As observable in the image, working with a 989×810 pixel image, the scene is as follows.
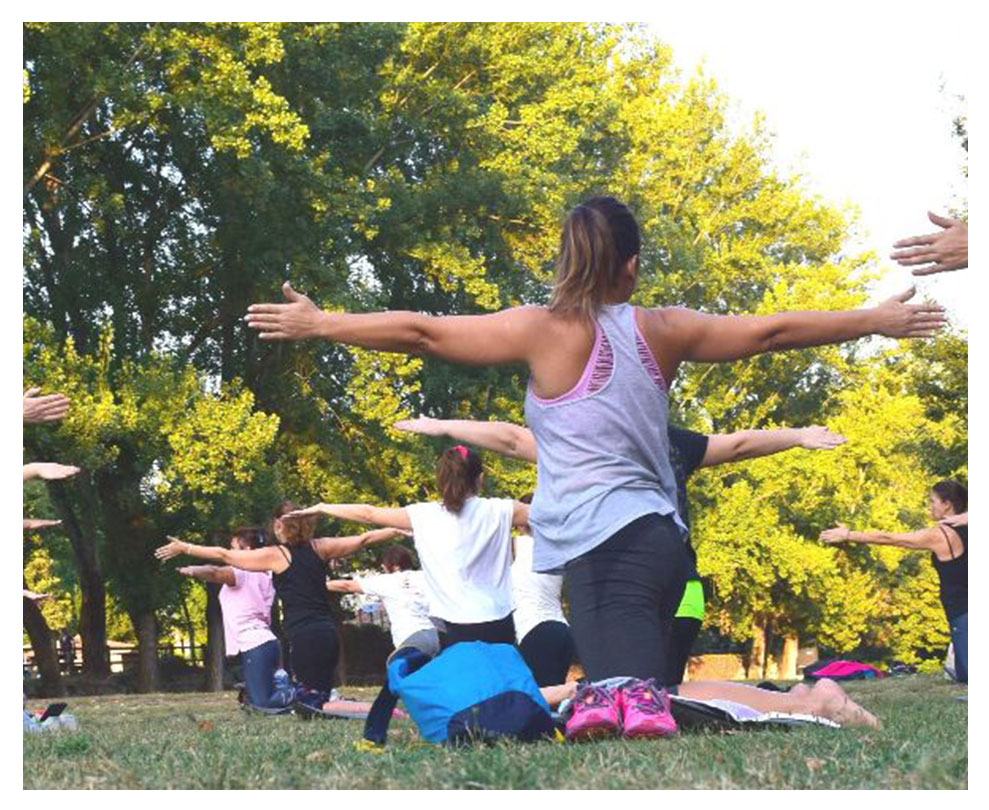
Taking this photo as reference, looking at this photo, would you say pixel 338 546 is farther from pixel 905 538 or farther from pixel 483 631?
pixel 905 538

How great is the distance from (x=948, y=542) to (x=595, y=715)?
8.27 meters

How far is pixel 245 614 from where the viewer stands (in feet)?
49.3

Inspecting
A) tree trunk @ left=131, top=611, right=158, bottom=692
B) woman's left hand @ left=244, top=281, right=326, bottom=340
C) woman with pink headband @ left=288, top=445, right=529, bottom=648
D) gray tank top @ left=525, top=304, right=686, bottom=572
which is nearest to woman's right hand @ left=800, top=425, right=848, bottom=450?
woman with pink headband @ left=288, top=445, right=529, bottom=648

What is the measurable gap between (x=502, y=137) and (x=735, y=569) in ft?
44.4

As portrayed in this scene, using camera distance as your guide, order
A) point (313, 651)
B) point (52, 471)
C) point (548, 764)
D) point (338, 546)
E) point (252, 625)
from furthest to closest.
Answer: point (252, 625) → point (313, 651) → point (338, 546) → point (52, 471) → point (548, 764)

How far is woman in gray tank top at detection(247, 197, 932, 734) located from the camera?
250 inches

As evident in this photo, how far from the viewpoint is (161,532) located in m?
30.8

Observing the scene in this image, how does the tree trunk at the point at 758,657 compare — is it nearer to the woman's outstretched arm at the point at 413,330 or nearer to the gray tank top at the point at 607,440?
the gray tank top at the point at 607,440

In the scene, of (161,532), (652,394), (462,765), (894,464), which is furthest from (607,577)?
(894,464)

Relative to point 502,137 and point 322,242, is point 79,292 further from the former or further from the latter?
point 502,137

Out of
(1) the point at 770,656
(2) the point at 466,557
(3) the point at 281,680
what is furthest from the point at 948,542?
(1) the point at 770,656

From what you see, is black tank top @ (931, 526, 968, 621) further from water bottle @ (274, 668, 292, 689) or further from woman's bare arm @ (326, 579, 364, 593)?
water bottle @ (274, 668, 292, 689)

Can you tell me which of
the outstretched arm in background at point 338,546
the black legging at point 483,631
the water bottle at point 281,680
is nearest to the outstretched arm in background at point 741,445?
the black legging at point 483,631

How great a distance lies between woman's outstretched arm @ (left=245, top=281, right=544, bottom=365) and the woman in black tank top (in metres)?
7.41
